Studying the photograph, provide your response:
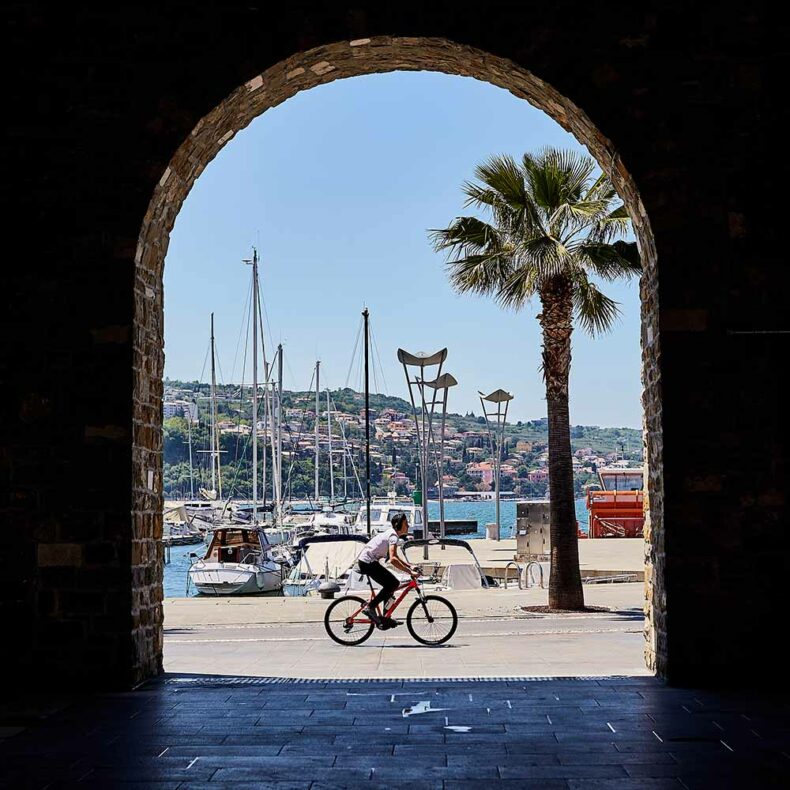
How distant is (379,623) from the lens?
11.9m

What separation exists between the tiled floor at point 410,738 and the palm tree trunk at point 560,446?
8312mm

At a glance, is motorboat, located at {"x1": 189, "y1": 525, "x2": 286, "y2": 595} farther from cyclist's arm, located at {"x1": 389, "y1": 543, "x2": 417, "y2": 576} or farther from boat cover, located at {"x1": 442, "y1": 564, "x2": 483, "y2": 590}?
cyclist's arm, located at {"x1": 389, "y1": 543, "x2": 417, "y2": 576}

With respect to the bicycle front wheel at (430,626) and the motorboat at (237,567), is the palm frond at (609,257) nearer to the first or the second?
the bicycle front wheel at (430,626)

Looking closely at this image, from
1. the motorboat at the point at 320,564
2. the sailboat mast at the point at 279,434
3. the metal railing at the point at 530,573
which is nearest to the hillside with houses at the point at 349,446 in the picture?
the sailboat mast at the point at 279,434

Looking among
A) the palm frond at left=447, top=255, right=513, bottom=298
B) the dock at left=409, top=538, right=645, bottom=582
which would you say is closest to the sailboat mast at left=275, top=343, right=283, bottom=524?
the dock at left=409, top=538, right=645, bottom=582

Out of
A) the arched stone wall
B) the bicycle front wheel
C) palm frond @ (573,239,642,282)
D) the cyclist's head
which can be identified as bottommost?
the bicycle front wheel

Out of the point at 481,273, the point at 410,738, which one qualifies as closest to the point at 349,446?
the point at 481,273

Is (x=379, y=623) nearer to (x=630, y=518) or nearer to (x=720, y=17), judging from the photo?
(x=720, y=17)

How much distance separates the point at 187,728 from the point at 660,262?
419 cm

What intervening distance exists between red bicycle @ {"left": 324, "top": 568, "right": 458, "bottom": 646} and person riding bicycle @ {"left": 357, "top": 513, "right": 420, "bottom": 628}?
0.09 m

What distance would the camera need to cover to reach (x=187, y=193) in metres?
8.55

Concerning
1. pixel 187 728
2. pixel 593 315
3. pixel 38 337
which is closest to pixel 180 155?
pixel 38 337

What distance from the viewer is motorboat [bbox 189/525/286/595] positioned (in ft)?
87.9

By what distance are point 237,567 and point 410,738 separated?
70.7 ft
